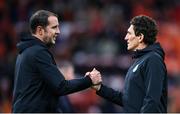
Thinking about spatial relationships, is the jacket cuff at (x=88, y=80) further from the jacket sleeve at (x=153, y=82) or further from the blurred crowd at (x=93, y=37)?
the blurred crowd at (x=93, y=37)

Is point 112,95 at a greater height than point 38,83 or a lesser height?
lesser

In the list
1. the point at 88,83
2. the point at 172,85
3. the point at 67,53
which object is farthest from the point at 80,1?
the point at 88,83

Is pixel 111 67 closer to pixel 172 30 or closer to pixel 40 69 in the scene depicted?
pixel 172 30

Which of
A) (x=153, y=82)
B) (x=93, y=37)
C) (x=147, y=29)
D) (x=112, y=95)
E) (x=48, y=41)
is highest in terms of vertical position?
(x=147, y=29)

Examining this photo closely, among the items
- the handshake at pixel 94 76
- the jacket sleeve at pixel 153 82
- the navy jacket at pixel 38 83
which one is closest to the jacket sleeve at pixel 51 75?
the navy jacket at pixel 38 83

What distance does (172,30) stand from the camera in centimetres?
1636

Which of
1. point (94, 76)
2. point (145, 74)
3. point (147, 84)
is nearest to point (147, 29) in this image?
point (145, 74)

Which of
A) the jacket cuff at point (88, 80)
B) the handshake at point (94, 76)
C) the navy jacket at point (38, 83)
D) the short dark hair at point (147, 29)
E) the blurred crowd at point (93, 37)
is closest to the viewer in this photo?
the navy jacket at point (38, 83)

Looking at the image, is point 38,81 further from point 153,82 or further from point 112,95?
point 153,82

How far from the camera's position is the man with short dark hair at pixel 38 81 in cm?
827

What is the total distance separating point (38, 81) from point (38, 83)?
0.03m

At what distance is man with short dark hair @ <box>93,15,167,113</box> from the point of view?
792 centimetres

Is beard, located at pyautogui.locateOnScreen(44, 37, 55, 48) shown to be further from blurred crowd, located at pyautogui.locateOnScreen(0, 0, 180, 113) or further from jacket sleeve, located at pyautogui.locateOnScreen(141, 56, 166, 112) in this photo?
blurred crowd, located at pyautogui.locateOnScreen(0, 0, 180, 113)

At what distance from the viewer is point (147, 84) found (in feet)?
26.3
